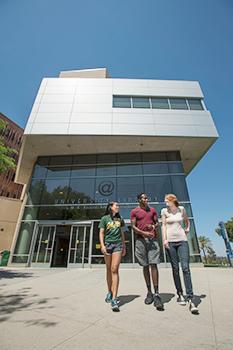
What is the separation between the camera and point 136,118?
496 inches

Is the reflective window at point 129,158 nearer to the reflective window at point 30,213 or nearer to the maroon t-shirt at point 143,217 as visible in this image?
the reflective window at point 30,213

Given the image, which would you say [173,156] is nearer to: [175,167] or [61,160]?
[175,167]

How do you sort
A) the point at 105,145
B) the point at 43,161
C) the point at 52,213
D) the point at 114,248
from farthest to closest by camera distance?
the point at 43,161, the point at 105,145, the point at 52,213, the point at 114,248

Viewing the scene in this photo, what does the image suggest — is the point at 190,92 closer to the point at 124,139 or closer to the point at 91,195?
the point at 124,139

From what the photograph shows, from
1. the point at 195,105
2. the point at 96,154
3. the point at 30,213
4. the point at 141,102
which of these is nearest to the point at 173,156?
the point at 195,105

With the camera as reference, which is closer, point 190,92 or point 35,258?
point 35,258

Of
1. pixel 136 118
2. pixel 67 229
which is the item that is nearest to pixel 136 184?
pixel 136 118

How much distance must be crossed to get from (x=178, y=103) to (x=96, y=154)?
304 inches

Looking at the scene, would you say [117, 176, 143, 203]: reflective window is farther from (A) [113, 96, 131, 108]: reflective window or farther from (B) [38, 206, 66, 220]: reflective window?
(A) [113, 96, 131, 108]: reflective window

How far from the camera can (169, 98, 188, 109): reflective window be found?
13302mm

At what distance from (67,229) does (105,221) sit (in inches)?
378

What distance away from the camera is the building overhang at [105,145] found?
12104 millimetres

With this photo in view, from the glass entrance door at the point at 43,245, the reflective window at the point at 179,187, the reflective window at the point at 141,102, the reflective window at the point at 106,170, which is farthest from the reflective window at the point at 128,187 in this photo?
the reflective window at the point at 141,102

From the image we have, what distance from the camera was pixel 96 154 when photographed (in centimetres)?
1371
